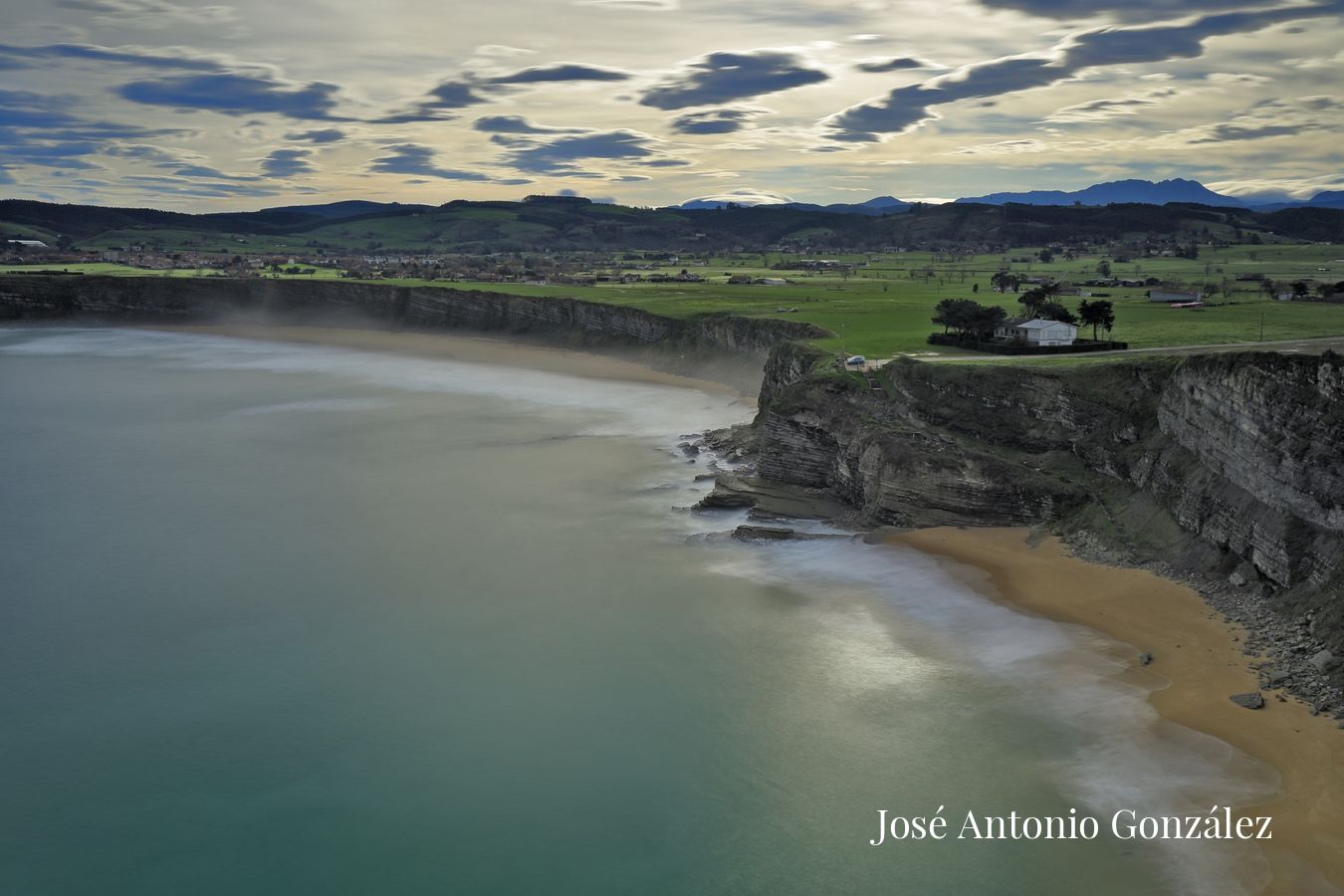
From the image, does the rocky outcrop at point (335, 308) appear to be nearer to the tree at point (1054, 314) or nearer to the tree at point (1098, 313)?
the tree at point (1054, 314)

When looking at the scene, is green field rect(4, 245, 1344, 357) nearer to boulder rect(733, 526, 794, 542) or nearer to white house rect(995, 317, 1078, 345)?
white house rect(995, 317, 1078, 345)

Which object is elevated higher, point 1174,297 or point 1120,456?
point 1174,297

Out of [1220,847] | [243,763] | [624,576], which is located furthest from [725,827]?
[624,576]

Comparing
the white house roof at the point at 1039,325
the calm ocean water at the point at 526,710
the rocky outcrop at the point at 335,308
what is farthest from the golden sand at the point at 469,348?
the calm ocean water at the point at 526,710

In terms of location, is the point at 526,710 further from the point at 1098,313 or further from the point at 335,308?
the point at 335,308

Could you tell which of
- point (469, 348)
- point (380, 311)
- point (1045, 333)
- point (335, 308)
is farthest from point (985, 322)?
point (335, 308)
